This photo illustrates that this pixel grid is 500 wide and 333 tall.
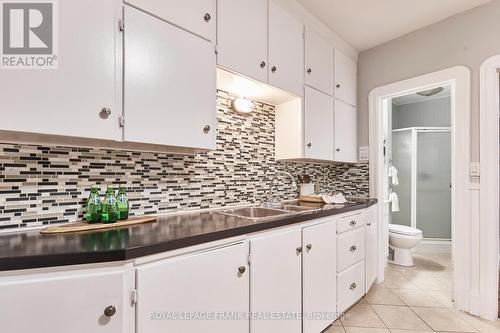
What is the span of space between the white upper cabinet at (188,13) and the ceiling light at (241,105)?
553 millimetres

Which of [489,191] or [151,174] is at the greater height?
[151,174]

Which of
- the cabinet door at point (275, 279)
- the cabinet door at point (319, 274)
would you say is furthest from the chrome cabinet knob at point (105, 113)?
the cabinet door at point (319, 274)

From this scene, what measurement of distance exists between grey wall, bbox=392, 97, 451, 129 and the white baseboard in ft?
6.45

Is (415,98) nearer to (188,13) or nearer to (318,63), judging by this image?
(318,63)

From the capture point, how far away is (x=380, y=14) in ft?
7.47

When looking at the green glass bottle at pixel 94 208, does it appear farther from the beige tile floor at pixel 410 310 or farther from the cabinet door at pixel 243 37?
the beige tile floor at pixel 410 310

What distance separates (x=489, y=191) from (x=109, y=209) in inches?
106

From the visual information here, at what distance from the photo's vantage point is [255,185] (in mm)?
2166

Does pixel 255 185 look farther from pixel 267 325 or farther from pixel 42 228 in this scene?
pixel 42 228

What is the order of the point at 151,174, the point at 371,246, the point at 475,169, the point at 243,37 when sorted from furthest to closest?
the point at 371,246, the point at 475,169, the point at 243,37, the point at 151,174

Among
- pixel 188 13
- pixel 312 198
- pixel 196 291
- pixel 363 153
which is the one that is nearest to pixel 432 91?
pixel 363 153

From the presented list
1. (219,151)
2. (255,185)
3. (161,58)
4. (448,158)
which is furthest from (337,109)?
(448,158)

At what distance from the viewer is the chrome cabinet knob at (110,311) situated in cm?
83

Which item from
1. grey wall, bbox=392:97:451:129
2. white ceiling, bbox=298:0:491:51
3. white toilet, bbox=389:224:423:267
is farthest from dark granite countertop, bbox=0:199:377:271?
grey wall, bbox=392:97:451:129
